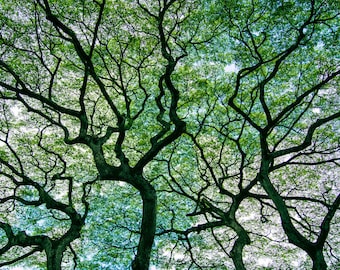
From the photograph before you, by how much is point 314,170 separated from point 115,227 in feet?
30.9

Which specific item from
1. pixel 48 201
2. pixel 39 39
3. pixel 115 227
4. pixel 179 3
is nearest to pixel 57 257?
pixel 48 201

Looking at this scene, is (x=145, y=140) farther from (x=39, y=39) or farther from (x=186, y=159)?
(x=39, y=39)

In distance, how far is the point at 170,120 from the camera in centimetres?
1088

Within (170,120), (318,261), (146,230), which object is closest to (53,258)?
(146,230)

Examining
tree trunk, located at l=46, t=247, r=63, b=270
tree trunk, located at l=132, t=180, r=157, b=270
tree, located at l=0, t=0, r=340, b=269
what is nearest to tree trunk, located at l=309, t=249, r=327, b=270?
tree, located at l=0, t=0, r=340, b=269

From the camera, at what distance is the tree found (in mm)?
9414

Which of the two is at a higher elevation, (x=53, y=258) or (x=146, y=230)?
(x=146, y=230)

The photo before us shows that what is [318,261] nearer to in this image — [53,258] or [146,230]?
[146,230]

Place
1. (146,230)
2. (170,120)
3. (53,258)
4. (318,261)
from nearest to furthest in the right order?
(318,261) < (146,230) < (53,258) < (170,120)

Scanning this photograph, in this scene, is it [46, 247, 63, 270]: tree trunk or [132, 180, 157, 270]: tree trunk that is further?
[46, 247, 63, 270]: tree trunk

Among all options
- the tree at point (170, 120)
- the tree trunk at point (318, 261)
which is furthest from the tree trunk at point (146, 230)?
the tree trunk at point (318, 261)

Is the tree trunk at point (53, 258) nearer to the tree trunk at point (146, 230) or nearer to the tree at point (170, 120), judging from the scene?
the tree at point (170, 120)

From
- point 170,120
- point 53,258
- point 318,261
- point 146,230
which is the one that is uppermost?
point 170,120

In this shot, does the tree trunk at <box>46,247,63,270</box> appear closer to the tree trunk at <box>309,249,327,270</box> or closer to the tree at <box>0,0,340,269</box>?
the tree at <box>0,0,340,269</box>
